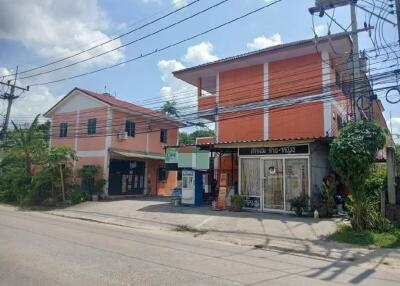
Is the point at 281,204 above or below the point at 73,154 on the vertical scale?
below

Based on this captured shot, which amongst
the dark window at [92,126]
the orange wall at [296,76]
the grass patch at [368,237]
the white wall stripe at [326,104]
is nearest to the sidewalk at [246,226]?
the grass patch at [368,237]

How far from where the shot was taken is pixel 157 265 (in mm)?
7652

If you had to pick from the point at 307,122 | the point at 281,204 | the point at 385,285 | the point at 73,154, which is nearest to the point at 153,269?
the point at 385,285

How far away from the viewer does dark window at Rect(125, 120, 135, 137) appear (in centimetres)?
2947

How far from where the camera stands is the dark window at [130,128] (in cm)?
2947

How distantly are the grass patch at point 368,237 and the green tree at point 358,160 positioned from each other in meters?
Answer: 0.45

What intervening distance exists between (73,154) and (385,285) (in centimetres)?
2301

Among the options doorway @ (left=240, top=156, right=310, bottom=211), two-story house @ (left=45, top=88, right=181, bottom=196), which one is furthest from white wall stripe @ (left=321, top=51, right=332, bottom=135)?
two-story house @ (left=45, top=88, right=181, bottom=196)

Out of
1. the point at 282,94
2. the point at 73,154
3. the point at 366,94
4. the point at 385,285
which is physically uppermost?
the point at 282,94

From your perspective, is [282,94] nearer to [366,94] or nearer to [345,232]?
[366,94]

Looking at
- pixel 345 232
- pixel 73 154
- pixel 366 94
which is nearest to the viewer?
pixel 345 232

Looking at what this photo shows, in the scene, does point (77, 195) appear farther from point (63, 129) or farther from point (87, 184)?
point (63, 129)

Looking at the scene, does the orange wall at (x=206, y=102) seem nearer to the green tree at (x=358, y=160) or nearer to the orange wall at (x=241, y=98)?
the orange wall at (x=241, y=98)

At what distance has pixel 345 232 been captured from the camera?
484 inches
